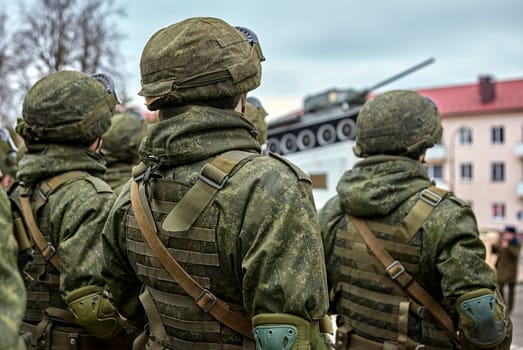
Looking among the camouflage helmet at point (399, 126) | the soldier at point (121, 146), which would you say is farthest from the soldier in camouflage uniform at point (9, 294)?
the soldier at point (121, 146)

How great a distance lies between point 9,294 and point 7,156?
378cm

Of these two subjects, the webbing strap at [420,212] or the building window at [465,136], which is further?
the building window at [465,136]

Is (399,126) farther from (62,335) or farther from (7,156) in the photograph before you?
(7,156)

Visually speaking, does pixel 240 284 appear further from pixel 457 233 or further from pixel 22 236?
pixel 457 233

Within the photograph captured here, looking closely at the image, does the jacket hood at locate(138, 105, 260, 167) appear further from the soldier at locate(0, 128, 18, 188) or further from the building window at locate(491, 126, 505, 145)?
the building window at locate(491, 126, 505, 145)

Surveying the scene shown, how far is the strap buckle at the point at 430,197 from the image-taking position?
3747 millimetres

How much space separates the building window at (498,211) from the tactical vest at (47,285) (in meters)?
46.5

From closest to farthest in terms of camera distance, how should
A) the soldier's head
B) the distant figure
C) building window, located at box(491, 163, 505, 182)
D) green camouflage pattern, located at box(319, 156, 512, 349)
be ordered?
green camouflage pattern, located at box(319, 156, 512, 349), the soldier's head, the distant figure, building window, located at box(491, 163, 505, 182)

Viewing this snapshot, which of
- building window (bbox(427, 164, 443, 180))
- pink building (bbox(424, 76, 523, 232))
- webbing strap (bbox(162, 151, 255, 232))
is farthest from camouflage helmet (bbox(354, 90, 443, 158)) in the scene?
building window (bbox(427, 164, 443, 180))

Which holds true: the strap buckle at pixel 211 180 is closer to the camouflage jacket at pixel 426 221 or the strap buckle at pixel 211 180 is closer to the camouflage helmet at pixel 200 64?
the camouflage helmet at pixel 200 64

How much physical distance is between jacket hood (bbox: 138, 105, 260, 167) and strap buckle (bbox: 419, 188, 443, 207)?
139cm

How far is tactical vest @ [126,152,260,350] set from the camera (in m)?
2.56

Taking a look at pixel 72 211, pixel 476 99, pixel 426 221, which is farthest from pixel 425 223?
pixel 476 99

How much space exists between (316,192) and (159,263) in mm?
11191
